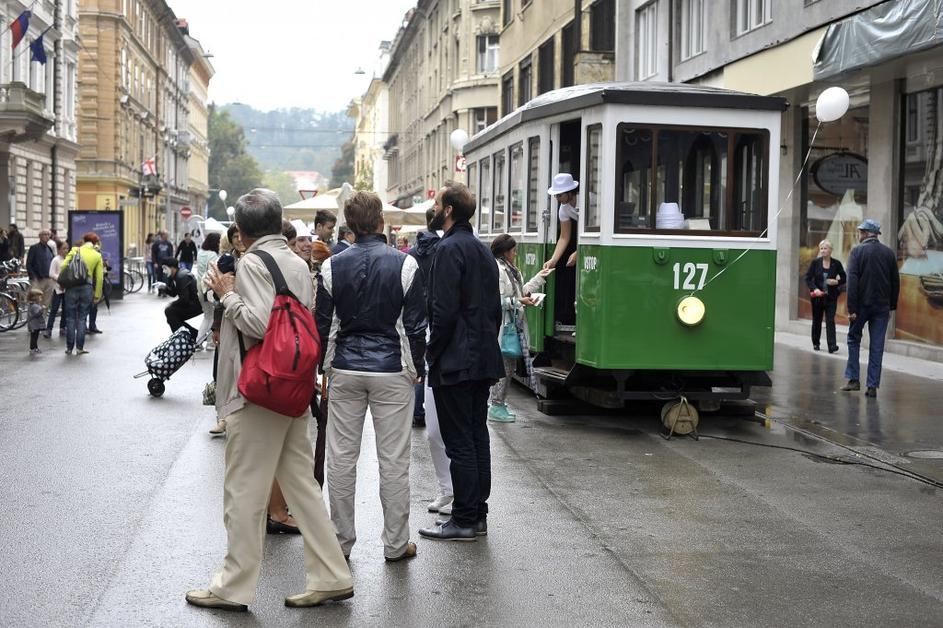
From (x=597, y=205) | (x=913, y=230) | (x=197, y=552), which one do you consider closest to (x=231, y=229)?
(x=597, y=205)

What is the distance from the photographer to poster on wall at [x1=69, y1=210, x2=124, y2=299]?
104 ft

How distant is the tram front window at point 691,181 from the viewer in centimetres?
1125

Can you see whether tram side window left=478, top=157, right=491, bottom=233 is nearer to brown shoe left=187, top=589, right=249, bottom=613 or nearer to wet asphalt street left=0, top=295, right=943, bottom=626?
wet asphalt street left=0, top=295, right=943, bottom=626

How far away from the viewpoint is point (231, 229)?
10.3 meters

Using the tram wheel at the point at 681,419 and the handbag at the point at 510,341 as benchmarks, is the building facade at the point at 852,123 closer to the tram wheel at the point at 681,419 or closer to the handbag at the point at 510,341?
the tram wheel at the point at 681,419

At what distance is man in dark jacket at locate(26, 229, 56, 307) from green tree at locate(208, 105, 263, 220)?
109128 millimetres

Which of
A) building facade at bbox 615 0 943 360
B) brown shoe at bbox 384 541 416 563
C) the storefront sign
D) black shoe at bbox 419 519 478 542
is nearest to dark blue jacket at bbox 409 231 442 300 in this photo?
black shoe at bbox 419 519 478 542

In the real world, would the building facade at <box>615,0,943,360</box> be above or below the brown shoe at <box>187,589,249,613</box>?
above

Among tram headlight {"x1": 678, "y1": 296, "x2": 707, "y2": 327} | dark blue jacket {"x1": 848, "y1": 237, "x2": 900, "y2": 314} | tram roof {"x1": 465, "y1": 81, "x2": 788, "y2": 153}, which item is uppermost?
tram roof {"x1": 465, "y1": 81, "x2": 788, "y2": 153}

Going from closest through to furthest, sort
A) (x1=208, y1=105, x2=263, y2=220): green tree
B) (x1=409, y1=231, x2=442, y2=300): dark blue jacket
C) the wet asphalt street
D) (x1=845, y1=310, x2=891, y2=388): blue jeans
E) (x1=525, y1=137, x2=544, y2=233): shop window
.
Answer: the wet asphalt street < (x1=409, y1=231, x2=442, y2=300): dark blue jacket < (x1=525, y1=137, x2=544, y2=233): shop window < (x1=845, y1=310, x2=891, y2=388): blue jeans < (x1=208, y1=105, x2=263, y2=220): green tree

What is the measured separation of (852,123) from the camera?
20.5 metres

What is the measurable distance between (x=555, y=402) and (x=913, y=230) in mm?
8311

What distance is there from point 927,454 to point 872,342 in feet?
11.7

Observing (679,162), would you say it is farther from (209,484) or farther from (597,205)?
(209,484)
